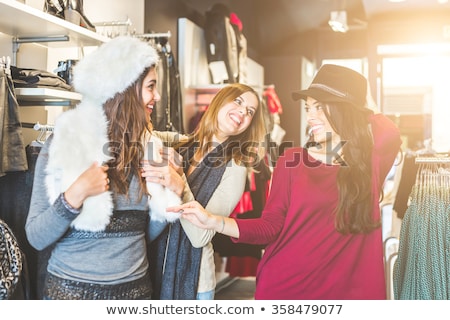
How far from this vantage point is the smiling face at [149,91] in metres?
1.90

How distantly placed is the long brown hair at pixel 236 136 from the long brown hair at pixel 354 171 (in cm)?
27

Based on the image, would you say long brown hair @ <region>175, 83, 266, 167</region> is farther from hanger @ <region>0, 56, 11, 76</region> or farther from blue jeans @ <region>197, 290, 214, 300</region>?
hanger @ <region>0, 56, 11, 76</region>

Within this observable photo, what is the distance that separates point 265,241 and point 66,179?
77 cm

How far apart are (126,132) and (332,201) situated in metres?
0.80

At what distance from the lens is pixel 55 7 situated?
198 cm

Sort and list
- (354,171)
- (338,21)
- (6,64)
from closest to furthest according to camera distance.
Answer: (6,64)
(354,171)
(338,21)

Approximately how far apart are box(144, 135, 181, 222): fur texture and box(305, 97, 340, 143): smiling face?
569mm

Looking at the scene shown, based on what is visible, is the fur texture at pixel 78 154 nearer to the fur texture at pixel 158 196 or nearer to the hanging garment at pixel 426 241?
the fur texture at pixel 158 196

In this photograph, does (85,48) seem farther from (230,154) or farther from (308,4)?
(308,4)

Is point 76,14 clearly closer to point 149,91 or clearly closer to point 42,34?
point 42,34

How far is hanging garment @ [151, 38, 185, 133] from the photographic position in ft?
6.57

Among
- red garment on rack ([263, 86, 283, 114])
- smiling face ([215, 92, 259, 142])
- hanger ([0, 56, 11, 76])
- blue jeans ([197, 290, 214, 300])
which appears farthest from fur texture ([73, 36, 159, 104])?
blue jeans ([197, 290, 214, 300])

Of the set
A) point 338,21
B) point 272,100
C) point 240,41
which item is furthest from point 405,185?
point 240,41

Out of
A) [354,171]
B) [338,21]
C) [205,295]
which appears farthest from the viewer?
[338,21]
